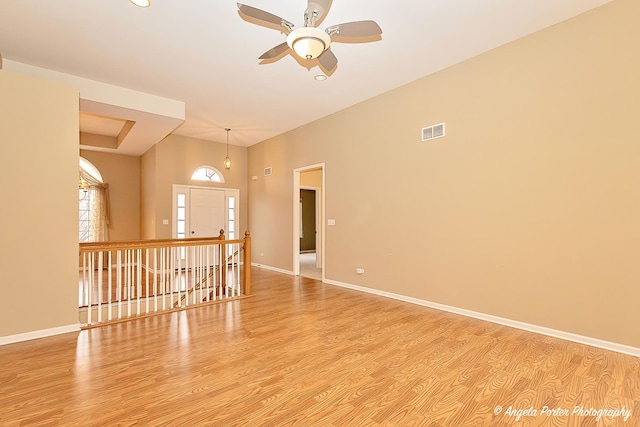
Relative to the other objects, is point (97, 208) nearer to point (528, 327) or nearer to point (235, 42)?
point (235, 42)

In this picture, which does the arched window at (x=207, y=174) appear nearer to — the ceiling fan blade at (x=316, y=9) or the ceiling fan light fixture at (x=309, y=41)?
the ceiling fan light fixture at (x=309, y=41)

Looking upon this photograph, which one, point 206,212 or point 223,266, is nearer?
point 223,266

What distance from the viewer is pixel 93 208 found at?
8.20 meters

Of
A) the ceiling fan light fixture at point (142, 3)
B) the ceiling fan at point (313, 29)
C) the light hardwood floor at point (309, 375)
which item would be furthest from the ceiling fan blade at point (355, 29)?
the light hardwood floor at point (309, 375)

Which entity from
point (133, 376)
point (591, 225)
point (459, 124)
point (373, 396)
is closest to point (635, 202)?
point (591, 225)

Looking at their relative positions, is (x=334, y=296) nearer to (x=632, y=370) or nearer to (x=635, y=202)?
(x=632, y=370)

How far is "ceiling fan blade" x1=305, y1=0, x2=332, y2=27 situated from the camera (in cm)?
243

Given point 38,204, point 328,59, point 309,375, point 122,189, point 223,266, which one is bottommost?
point 309,375

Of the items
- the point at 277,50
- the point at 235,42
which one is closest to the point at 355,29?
the point at 277,50

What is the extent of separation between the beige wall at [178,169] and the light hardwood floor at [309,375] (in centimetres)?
414

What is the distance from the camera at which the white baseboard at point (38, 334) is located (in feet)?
10.6

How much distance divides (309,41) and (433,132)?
2574 millimetres

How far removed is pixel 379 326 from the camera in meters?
3.66

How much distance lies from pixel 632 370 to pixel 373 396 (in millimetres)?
2272
